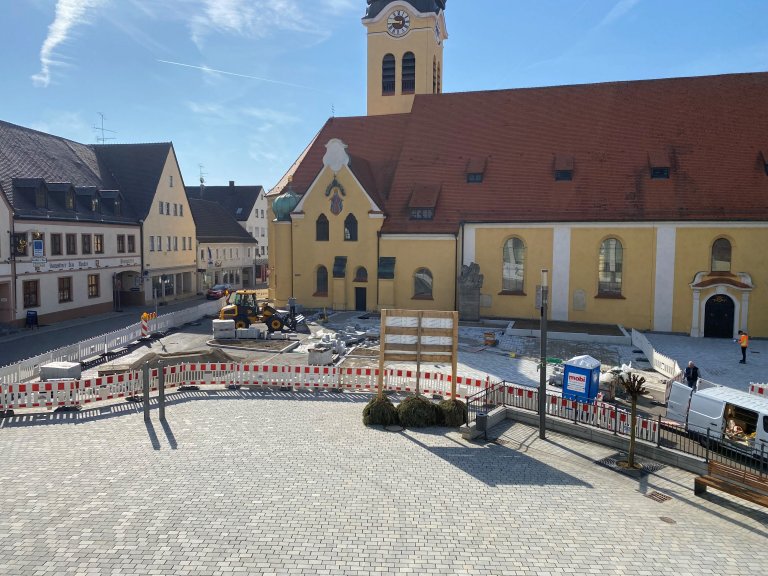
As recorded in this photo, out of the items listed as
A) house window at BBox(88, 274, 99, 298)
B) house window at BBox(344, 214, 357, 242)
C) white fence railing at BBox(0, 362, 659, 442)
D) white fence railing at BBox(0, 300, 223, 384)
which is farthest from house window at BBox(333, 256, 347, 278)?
white fence railing at BBox(0, 362, 659, 442)

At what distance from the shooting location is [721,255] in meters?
30.0

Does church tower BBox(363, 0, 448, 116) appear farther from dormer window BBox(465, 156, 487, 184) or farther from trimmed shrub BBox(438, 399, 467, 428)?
trimmed shrub BBox(438, 399, 467, 428)

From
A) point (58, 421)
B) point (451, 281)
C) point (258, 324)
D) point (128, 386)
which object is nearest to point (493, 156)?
point (451, 281)

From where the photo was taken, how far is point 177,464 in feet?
40.7

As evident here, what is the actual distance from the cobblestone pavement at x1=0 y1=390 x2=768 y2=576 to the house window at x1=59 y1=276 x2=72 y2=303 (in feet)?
66.8

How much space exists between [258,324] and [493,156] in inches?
702

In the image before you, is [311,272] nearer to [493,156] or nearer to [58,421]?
[493,156]

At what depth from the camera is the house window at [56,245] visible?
106 ft

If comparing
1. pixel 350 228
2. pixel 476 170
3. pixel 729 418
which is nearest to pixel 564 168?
pixel 476 170

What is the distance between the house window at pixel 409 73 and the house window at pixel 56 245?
25.8 meters

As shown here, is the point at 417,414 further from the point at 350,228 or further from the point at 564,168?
the point at 564,168

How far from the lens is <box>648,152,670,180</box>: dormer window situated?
31.4m

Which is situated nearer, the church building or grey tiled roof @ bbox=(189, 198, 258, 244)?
the church building

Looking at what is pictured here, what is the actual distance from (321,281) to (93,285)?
14.7 meters
